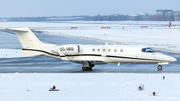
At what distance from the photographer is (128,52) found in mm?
28562

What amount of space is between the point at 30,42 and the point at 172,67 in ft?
Result: 48.6

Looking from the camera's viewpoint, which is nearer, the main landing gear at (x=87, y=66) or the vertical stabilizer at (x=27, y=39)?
the main landing gear at (x=87, y=66)
